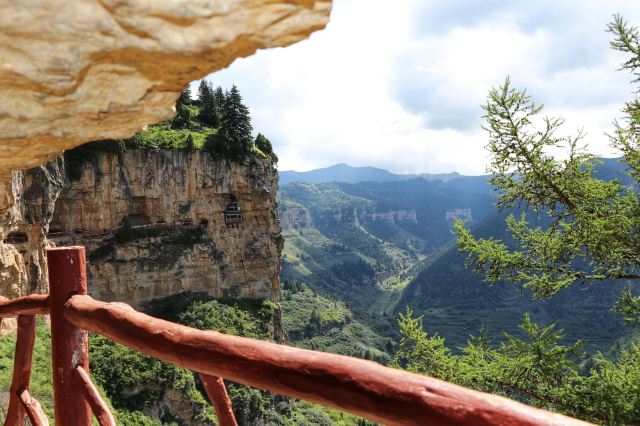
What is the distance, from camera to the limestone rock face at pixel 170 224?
107 ft

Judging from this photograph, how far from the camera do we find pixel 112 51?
1.69 m

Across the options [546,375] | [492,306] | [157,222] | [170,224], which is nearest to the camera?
[546,375]

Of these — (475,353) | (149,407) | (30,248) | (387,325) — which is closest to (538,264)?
(475,353)

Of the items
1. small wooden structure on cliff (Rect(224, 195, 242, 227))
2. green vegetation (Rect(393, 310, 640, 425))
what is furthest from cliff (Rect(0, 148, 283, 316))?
green vegetation (Rect(393, 310, 640, 425))

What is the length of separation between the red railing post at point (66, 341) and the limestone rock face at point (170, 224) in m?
33.1

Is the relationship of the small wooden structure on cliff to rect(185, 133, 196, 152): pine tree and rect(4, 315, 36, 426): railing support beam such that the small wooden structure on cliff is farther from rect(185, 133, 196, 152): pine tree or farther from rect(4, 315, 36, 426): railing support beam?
rect(4, 315, 36, 426): railing support beam

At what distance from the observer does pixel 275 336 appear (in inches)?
1650

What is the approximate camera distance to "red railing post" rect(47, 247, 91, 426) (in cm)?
258

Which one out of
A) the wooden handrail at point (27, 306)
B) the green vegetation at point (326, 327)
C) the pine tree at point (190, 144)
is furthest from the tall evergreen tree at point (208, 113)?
the green vegetation at point (326, 327)

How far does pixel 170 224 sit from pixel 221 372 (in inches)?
1497

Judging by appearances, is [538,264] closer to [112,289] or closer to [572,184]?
[572,184]

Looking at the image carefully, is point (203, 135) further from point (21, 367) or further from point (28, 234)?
point (21, 367)

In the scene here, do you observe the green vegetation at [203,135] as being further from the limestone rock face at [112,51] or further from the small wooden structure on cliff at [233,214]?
the limestone rock face at [112,51]

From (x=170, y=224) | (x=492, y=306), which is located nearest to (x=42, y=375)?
(x=170, y=224)
